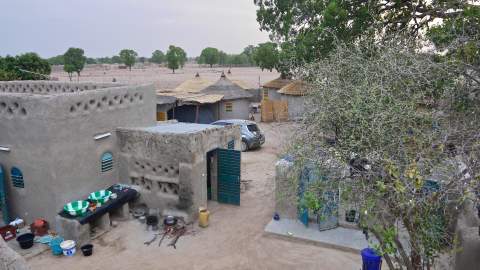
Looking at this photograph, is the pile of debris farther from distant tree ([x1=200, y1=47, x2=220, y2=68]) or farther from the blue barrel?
distant tree ([x1=200, y1=47, x2=220, y2=68])

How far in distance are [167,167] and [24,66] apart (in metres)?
22.5

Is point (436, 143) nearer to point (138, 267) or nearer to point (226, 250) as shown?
point (226, 250)

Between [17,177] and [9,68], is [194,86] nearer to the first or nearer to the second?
[9,68]

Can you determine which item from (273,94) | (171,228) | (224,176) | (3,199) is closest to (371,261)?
(171,228)

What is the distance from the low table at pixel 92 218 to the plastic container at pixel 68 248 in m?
0.22

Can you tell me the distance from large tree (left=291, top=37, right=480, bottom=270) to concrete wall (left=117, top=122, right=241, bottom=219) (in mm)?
5931

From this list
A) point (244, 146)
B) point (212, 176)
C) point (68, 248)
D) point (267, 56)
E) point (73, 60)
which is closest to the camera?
point (68, 248)

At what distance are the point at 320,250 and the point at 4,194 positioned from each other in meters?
9.07

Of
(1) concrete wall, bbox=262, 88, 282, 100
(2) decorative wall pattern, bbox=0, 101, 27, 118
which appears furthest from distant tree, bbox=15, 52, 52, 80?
(2) decorative wall pattern, bbox=0, 101, 27, 118

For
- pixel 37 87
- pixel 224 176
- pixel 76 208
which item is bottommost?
pixel 76 208

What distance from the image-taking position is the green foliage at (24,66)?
27142 millimetres

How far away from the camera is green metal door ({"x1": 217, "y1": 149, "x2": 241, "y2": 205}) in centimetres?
1320

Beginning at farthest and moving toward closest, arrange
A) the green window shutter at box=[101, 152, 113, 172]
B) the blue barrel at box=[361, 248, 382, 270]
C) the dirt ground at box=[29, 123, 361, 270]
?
the green window shutter at box=[101, 152, 113, 172] → the dirt ground at box=[29, 123, 361, 270] → the blue barrel at box=[361, 248, 382, 270]

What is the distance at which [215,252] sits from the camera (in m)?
10.0
